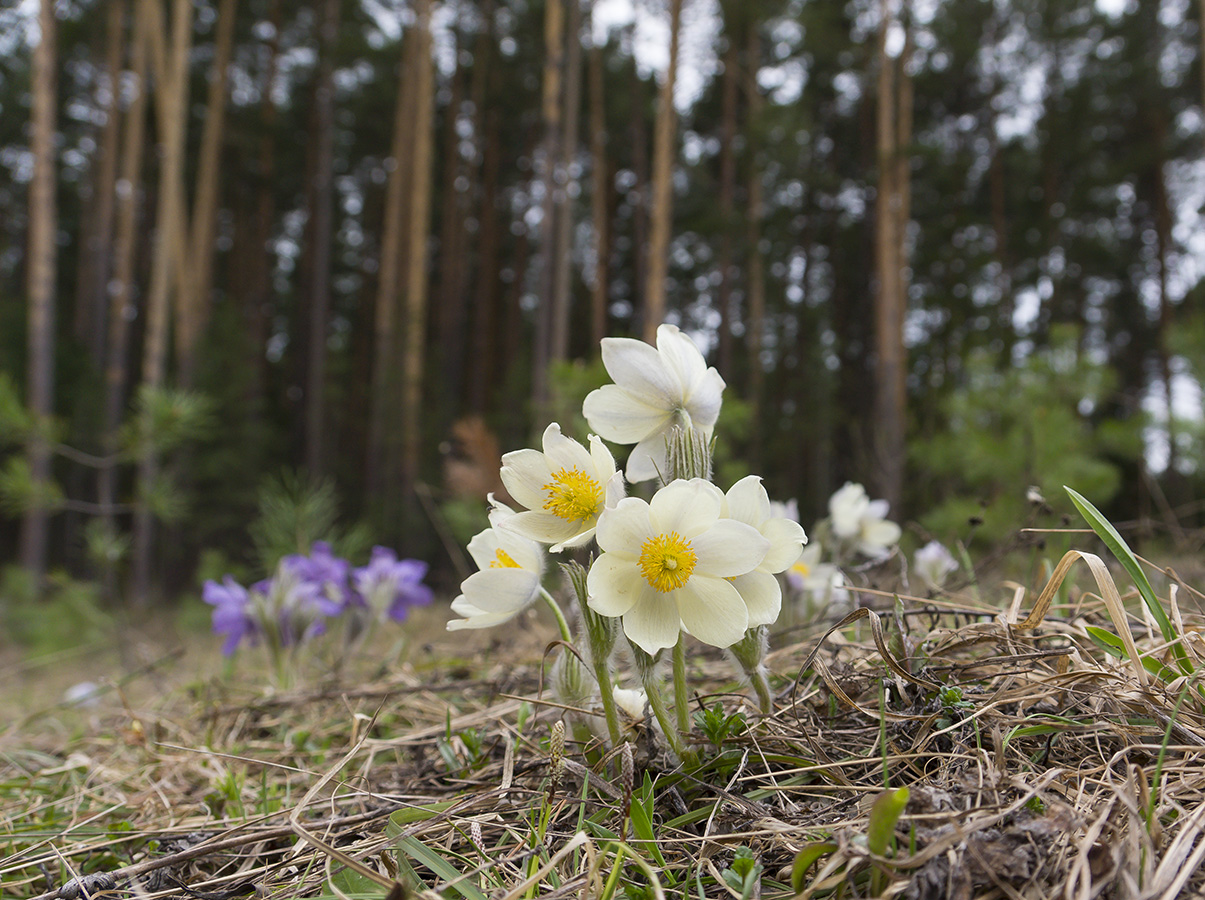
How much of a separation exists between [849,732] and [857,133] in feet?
58.8

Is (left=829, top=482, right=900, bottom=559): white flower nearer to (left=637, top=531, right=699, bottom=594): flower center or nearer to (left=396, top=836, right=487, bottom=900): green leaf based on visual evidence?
(left=637, top=531, right=699, bottom=594): flower center

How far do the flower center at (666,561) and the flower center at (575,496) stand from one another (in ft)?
0.37

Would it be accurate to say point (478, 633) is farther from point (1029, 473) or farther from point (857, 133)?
point (857, 133)

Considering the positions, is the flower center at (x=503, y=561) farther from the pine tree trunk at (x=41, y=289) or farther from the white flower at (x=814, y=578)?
the pine tree trunk at (x=41, y=289)

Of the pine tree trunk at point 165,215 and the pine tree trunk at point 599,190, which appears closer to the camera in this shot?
the pine tree trunk at point 165,215

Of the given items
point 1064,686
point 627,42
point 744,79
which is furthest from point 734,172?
point 1064,686

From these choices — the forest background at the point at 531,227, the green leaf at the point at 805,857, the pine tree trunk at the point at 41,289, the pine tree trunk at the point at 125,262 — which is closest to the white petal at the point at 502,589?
the green leaf at the point at 805,857

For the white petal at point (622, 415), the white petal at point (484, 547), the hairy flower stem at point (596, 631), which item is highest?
→ the white petal at point (622, 415)

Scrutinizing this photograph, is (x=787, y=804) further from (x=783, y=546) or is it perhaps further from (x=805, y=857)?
→ (x=783, y=546)

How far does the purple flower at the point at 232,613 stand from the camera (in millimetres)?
2271

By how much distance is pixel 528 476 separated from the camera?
1.03 metres

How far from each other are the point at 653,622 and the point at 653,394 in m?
0.32

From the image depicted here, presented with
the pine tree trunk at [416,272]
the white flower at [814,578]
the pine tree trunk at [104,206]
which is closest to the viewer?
the white flower at [814,578]

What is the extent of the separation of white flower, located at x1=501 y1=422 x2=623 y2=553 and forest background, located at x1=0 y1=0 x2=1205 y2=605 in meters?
7.52
